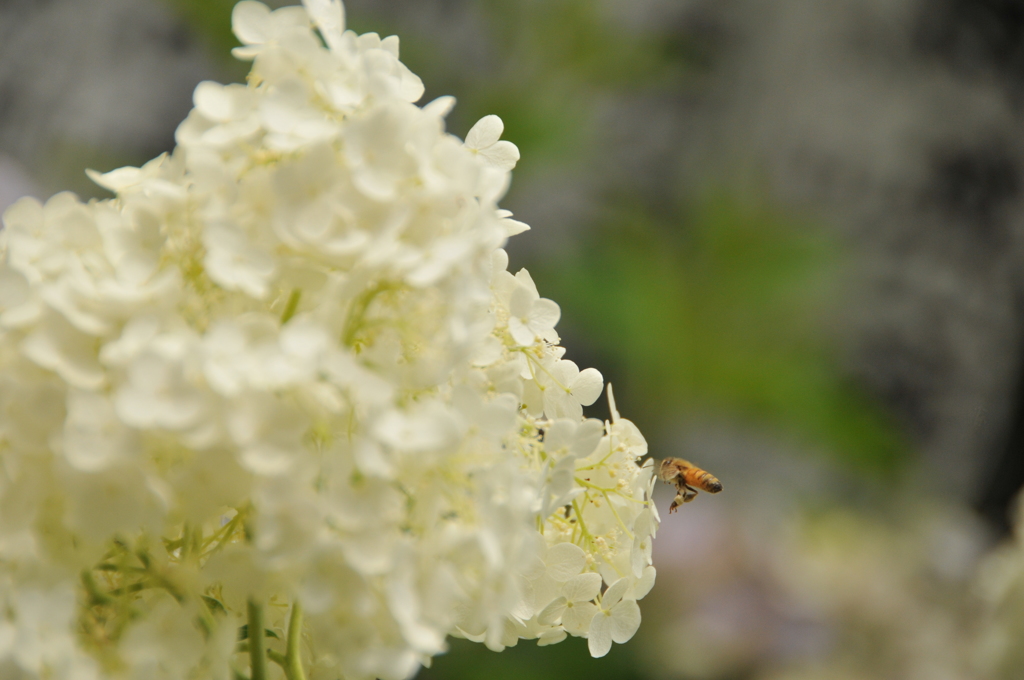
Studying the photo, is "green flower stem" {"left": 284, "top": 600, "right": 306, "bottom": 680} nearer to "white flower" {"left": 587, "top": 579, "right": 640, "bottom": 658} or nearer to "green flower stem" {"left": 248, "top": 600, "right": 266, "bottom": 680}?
"green flower stem" {"left": 248, "top": 600, "right": 266, "bottom": 680}

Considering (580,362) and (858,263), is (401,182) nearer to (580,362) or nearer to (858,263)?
(580,362)

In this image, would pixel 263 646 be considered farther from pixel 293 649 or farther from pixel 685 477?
pixel 685 477

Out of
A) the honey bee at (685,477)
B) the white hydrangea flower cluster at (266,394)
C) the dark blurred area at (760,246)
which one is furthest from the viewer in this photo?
the dark blurred area at (760,246)

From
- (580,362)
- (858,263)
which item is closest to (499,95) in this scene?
(580,362)

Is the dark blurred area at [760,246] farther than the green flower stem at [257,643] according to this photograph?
Yes

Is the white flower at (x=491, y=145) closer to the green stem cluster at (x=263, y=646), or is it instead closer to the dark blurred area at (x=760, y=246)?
the green stem cluster at (x=263, y=646)

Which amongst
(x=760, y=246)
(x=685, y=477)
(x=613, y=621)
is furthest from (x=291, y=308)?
(x=760, y=246)

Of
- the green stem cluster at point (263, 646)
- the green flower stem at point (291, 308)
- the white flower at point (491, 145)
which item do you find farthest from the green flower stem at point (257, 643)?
the white flower at point (491, 145)

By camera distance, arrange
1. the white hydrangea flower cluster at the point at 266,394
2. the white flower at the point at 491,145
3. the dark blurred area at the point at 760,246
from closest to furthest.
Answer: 1. the white hydrangea flower cluster at the point at 266,394
2. the white flower at the point at 491,145
3. the dark blurred area at the point at 760,246
